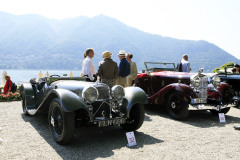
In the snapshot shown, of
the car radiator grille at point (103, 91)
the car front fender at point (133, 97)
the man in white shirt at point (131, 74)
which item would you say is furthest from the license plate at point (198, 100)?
the car radiator grille at point (103, 91)

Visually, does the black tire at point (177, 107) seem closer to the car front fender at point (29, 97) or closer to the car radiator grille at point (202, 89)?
the car radiator grille at point (202, 89)

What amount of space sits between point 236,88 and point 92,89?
20.9 feet

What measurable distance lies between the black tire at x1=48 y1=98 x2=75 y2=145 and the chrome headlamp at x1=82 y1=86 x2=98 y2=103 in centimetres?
38

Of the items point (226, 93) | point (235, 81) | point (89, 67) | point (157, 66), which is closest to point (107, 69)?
point (89, 67)

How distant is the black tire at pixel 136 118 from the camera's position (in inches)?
171

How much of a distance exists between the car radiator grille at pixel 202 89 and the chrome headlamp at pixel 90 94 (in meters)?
3.45

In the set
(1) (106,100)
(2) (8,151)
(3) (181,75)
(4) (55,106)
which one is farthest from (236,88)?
(2) (8,151)

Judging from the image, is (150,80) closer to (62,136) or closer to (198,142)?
(198,142)

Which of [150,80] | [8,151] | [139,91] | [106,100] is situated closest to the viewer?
[8,151]

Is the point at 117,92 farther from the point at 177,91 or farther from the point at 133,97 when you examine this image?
the point at 177,91

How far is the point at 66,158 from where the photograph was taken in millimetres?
3162

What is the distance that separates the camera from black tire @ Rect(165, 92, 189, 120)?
5.62m

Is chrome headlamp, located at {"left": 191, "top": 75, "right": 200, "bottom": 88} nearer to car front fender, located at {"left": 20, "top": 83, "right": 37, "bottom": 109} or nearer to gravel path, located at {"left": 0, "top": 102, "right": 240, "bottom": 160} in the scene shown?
gravel path, located at {"left": 0, "top": 102, "right": 240, "bottom": 160}

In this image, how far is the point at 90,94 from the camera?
12.3 ft
